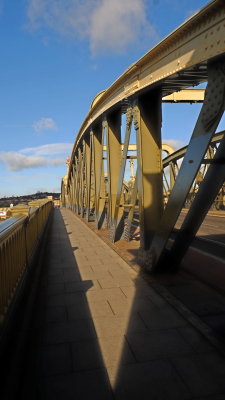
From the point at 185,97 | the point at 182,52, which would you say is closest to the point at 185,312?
the point at 182,52

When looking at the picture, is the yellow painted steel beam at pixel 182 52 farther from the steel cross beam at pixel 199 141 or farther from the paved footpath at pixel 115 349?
the paved footpath at pixel 115 349

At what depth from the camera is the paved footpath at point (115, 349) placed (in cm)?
286

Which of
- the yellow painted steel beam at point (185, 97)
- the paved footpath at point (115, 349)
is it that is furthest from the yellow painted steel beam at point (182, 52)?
the paved footpath at point (115, 349)

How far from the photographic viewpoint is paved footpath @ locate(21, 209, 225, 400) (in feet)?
9.37

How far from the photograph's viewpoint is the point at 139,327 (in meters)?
4.16

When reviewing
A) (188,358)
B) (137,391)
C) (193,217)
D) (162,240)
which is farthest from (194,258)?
(137,391)

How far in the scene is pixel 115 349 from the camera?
3607mm

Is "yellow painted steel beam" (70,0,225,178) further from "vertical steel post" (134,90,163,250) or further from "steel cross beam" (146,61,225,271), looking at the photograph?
"vertical steel post" (134,90,163,250)

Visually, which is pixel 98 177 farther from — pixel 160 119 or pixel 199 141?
pixel 199 141

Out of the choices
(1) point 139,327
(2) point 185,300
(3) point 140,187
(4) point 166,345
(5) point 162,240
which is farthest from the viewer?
(3) point 140,187

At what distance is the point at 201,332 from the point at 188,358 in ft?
2.08

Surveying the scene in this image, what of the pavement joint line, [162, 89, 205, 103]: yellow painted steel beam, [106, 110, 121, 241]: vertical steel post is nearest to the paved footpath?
the pavement joint line

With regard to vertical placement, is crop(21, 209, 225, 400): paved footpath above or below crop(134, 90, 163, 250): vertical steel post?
below

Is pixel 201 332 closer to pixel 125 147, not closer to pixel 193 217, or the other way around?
pixel 193 217
